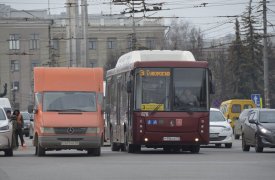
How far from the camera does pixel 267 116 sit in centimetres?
3450

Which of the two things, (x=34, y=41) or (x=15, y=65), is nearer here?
(x=34, y=41)

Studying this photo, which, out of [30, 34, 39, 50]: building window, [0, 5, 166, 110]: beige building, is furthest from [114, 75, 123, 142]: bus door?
[30, 34, 39, 50]: building window

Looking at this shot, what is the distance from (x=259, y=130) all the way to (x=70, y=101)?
6.83 meters

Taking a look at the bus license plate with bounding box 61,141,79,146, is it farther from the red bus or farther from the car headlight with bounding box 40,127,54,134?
the red bus

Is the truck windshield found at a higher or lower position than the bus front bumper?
higher

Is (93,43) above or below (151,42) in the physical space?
above

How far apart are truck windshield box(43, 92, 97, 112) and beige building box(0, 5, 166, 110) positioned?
259 feet

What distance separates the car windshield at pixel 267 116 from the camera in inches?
1347

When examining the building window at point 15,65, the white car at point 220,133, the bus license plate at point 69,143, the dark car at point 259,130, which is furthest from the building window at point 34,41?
the bus license plate at point 69,143

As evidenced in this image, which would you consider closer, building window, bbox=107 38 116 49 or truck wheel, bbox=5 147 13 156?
truck wheel, bbox=5 147 13 156

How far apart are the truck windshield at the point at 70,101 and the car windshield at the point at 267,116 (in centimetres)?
677

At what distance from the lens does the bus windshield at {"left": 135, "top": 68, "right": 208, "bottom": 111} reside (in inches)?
1225

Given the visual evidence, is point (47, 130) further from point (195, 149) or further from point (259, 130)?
point (259, 130)

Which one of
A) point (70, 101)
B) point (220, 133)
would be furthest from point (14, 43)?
point (70, 101)
